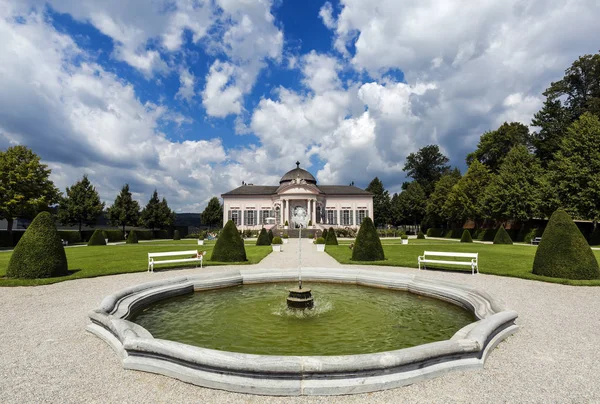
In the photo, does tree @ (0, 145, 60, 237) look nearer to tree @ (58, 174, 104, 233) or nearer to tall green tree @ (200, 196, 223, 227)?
tree @ (58, 174, 104, 233)

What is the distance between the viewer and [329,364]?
3.87m

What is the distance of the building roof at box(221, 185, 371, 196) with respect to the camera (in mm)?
54094

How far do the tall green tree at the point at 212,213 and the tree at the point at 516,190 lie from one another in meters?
48.1

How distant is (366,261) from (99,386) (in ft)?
43.9

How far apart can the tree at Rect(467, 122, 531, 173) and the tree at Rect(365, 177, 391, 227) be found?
23054mm

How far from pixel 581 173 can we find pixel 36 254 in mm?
39224

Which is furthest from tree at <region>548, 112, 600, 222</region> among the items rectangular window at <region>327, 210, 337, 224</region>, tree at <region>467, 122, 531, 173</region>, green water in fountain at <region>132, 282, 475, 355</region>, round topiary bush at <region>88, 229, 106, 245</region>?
round topiary bush at <region>88, 229, 106, 245</region>

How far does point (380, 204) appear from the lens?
74750 mm

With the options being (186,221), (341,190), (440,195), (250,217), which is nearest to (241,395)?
(250,217)

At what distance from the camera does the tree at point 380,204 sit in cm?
7360

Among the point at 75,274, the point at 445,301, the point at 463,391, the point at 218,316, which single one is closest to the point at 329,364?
the point at 463,391

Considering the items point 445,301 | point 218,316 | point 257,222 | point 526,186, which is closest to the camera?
point 218,316

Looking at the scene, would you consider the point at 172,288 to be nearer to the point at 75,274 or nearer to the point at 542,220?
the point at 75,274

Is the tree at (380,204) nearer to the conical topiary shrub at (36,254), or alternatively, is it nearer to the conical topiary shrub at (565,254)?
the conical topiary shrub at (565,254)
